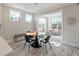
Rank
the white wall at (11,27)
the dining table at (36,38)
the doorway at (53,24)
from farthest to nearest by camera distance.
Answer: the doorway at (53,24) < the dining table at (36,38) < the white wall at (11,27)

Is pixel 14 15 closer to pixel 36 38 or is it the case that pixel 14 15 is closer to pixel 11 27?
pixel 11 27

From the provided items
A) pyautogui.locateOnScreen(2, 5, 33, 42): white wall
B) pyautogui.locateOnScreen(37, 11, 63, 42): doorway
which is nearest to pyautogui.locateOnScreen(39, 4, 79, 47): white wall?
pyautogui.locateOnScreen(37, 11, 63, 42): doorway

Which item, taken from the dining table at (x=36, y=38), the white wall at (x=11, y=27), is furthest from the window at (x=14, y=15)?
the dining table at (x=36, y=38)

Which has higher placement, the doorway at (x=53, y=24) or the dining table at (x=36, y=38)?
the doorway at (x=53, y=24)

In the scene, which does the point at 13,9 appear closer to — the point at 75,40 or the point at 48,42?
the point at 48,42

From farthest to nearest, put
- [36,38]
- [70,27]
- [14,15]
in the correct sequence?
[70,27]
[36,38]
[14,15]

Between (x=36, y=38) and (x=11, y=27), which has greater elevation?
(x=11, y=27)

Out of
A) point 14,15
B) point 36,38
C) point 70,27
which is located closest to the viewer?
point 14,15

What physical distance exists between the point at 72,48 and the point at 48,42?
526 millimetres

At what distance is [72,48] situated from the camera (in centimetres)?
186

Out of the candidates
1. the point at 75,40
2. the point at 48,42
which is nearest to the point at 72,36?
the point at 75,40

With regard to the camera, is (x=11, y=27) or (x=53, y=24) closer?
(x=11, y=27)

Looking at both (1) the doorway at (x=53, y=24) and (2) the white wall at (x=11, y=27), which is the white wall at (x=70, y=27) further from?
(2) the white wall at (x=11, y=27)

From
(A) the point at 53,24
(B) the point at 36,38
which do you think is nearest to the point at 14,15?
(B) the point at 36,38
